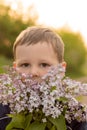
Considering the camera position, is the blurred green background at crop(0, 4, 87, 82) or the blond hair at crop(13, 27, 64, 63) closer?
the blond hair at crop(13, 27, 64, 63)

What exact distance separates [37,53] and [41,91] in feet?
2.60

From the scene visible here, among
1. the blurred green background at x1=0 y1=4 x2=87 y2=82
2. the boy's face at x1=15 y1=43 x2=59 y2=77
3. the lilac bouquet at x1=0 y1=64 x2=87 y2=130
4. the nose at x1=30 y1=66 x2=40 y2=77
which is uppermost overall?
the blurred green background at x1=0 y1=4 x2=87 y2=82

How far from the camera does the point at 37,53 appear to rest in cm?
407

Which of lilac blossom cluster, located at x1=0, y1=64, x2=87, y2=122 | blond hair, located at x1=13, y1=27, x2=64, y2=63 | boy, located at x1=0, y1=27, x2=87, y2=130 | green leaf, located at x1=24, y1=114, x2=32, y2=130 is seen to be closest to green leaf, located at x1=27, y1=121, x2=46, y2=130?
green leaf, located at x1=24, y1=114, x2=32, y2=130

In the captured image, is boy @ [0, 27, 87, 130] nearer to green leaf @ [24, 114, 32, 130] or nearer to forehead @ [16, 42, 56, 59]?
forehead @ [16, 42, 56, 59]

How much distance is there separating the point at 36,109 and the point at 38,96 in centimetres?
12

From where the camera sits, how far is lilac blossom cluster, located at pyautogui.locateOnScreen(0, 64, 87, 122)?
330 centimetres

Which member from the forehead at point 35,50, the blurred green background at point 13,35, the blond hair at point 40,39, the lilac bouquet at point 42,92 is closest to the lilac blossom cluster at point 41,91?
the lilac bouquet at point 42,92

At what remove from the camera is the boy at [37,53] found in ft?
13.2

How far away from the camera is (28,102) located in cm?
333

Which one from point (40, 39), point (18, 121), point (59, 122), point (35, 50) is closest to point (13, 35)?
point (40, 39)

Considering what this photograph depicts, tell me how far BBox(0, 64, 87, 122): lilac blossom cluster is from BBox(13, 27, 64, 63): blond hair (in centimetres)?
86

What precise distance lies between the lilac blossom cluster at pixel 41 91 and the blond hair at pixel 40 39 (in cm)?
86

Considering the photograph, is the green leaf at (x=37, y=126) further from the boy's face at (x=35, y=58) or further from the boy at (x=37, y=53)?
the boy's face at (x=35, y=58)
